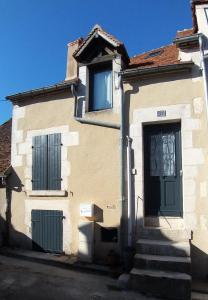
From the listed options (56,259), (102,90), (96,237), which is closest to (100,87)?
(102,90)

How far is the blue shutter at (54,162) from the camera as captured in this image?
27.1 feet

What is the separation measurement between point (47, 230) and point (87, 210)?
1470mm

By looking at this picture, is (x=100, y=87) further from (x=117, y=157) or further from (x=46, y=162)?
(x=46, y=162)

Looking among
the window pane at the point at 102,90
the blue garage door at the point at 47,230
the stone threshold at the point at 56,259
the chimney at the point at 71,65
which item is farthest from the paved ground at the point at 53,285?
the chimney at the point at 71,65

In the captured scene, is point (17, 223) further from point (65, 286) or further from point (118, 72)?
point (118, 72)

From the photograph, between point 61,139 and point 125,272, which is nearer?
point 125,272

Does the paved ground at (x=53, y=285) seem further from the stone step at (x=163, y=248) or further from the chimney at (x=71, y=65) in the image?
the chimney at (x=71, y=65)

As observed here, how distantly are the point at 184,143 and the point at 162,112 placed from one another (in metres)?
0.87

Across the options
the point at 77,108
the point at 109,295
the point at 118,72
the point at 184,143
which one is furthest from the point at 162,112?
the point at 109,295

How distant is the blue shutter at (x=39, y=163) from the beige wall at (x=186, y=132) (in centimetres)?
257

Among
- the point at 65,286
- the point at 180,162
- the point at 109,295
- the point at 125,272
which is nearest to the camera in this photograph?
the point at 109,295

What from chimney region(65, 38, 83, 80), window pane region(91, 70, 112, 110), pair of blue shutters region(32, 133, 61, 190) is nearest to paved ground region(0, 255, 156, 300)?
pair of blue shutters region(32, 133, 61, 190)

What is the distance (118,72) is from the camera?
25.5 feet

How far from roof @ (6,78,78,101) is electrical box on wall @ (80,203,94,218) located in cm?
308
